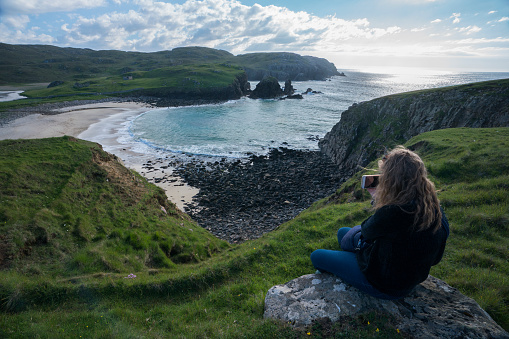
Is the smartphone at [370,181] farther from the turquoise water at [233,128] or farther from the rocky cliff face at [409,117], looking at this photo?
the turquoise water at [233,128]

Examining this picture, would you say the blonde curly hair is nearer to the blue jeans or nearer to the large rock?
the blue jeans

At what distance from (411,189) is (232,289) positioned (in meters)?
5.90

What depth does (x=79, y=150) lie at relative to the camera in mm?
17797

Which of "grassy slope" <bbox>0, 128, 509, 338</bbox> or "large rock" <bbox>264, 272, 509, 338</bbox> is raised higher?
"large rock" <bbox>264, 272, 509, 338</bbox>

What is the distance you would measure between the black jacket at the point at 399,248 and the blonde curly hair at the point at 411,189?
4.7 inches

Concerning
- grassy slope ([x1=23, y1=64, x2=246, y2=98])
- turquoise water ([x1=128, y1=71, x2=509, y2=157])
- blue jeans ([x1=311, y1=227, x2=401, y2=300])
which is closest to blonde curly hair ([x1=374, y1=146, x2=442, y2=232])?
blue jeans ([x1=311, y1=227, x2=401, y2=300])

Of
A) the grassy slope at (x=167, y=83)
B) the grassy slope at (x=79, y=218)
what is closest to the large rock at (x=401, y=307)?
the grassy slope at (x=79, y=218)

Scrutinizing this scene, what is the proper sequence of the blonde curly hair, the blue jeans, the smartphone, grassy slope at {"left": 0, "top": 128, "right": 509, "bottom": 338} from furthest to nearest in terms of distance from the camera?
grassy slope at {"left": 0, "top": 128, "right": 509, "bottom": 338}, the smartphone, the blue jeans, the blonde curly hair

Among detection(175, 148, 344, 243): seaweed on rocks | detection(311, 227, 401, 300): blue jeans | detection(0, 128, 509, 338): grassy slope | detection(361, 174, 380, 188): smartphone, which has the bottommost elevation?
detection(175, 148, 344, 243): seaweed on rocks

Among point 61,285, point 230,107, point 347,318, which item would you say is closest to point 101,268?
point 61,285

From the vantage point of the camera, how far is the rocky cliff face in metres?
29.9

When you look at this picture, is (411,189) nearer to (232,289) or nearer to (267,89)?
(232,289)

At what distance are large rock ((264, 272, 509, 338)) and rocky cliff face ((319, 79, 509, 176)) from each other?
89.4 feet

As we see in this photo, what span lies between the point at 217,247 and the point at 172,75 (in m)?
143
